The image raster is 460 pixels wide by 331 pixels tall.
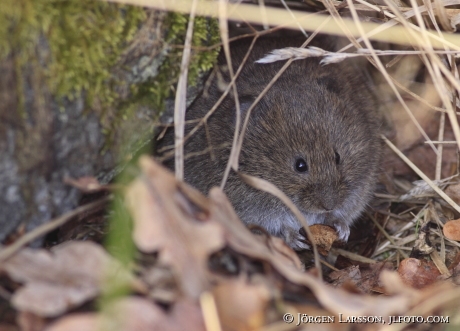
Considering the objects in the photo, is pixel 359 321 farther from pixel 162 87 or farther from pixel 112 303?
pixel 162 87

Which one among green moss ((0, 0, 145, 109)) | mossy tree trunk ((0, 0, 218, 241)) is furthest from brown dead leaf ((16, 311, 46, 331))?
green moss ((0, 0, 145, 109))

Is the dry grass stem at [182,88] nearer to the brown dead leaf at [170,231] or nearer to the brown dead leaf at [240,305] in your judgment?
the brown dead leaf at [170,231]

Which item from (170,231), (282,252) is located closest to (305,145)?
(282,252)

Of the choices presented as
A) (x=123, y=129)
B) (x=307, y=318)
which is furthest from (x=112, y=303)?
(x=123, y=129)

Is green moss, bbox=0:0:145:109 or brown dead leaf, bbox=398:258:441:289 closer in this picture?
green moss, bbox=0:0:145:109

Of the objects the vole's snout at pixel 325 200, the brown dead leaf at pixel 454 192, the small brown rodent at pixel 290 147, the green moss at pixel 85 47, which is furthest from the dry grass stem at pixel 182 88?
the brown dead leaf at pixel 454 192

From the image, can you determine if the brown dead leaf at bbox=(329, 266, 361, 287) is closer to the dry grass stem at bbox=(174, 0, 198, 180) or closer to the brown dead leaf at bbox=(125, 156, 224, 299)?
the dry grass stem at bbox=(174, 0, 198, 180)
